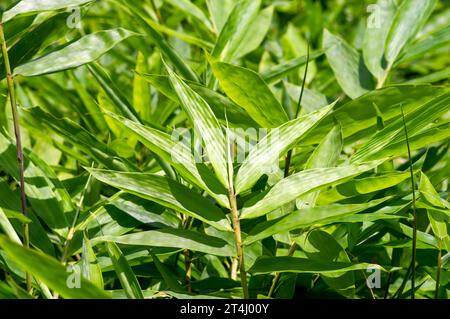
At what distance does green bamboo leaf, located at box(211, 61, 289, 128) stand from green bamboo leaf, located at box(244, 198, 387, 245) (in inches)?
5.8

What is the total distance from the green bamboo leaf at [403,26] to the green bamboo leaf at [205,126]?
419mm

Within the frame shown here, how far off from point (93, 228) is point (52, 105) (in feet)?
1.70

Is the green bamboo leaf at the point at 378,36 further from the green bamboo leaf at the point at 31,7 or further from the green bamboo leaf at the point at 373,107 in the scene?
the green bamboo leaf at the point at 31,7

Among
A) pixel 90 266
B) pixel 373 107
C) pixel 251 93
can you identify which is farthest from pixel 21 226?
pixel 373 107

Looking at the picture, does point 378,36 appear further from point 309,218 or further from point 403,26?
point 309,218

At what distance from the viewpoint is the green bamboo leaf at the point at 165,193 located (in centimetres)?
57

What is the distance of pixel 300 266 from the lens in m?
0.57

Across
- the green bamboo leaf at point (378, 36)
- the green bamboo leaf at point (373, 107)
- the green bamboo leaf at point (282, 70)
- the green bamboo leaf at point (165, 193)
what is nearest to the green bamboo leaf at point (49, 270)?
the green bamboo leaf at point (165, 193)

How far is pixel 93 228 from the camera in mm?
703

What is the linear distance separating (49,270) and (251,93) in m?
0.30

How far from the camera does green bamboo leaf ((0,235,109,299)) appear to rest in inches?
17.8

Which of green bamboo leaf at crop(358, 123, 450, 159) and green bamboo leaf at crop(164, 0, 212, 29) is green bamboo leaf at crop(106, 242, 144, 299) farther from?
green bamboo leaf at crop(164, 0, 212, 29)

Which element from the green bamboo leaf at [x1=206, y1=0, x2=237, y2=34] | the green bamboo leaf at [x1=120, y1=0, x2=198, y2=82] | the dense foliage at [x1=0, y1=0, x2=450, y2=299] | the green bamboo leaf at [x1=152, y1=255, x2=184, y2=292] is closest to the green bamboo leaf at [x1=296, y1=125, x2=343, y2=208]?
the dense foliage at [x1=0, y1=0, x2=450, y2=299]
